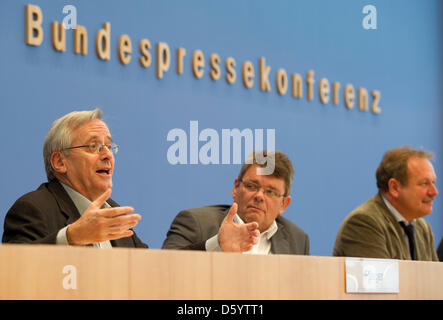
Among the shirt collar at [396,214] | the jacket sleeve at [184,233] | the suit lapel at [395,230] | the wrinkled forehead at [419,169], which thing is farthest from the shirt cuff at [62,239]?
the wrinkled forehead at [419,169]

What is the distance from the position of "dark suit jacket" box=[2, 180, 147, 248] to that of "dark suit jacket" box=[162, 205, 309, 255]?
1.98 feet

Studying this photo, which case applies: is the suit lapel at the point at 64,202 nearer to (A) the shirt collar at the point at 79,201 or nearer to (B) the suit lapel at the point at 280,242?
(A) the shirt collar at the point at 79,201

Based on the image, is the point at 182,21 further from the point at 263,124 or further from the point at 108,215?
the point at 108,215

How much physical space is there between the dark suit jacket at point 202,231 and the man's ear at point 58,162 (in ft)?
1.97

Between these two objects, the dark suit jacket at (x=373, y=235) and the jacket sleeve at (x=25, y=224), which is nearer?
the jacket sleeve at (x=25, y=224)

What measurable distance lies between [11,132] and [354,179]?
289cm

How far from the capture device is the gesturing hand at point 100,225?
1962 millimetres

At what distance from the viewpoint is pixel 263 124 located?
460 cm

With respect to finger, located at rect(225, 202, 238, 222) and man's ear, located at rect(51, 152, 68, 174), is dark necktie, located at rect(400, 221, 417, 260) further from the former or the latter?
man's ear, located at rect(51, 152, 68, 174)

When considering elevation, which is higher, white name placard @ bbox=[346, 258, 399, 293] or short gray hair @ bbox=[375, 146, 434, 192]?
short gray hair @ bbox=[375, 146, 434, 192]

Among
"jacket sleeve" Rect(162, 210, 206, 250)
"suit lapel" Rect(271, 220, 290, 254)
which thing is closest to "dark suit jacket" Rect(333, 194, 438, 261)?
"suit lapel" Rect(271, 220, 290, 254)

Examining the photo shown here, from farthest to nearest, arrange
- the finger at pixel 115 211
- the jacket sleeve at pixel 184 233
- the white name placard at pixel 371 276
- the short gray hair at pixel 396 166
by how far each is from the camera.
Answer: the short gray hair at pixel 396 166 → the jacket sleeve at pixel 184 233 → the white name placard at pixel 371 276 → the finger at pixel 115 211

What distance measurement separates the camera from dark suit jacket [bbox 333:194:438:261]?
3.49 m
